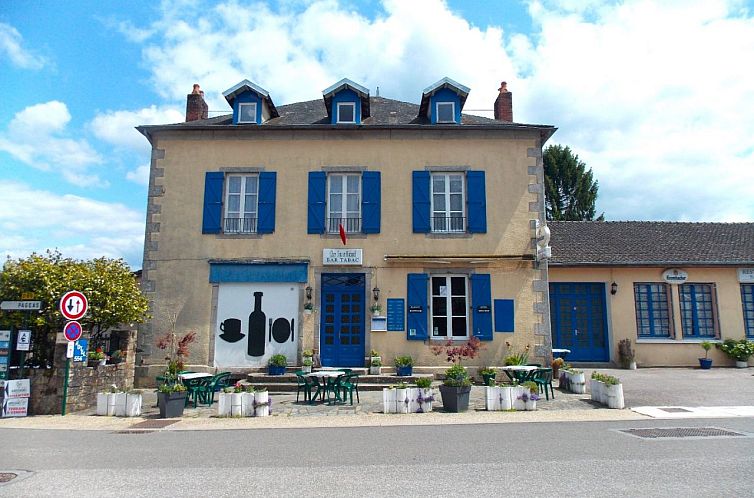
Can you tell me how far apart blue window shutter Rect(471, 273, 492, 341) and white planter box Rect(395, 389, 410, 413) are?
423 centimetres

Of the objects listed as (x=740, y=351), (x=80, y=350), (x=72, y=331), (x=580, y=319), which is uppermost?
(x=580, y=319)

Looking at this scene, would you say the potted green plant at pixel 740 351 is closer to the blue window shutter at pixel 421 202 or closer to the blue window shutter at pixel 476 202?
the blue window shutter at pixel 476 202

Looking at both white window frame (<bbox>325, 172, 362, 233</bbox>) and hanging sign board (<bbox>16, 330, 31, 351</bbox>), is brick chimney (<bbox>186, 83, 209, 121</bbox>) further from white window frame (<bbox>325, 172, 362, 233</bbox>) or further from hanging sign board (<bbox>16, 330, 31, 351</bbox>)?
hanging sign board (<bbox>16, 330, 31, 351</bbox>)

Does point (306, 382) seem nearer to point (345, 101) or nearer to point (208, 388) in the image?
point (208, 388)

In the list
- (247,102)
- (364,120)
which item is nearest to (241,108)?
(247,102)

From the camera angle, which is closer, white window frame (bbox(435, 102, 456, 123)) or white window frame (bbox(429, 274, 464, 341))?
white window frame (bbox(429, 274, 464, 341))

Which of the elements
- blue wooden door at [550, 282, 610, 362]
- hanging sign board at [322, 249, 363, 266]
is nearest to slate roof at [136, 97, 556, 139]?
hanging sign board at [322, 249, 363, 266]

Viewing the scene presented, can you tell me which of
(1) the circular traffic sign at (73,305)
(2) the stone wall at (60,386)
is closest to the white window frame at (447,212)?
(1) the circular traffic sign at (73,305)

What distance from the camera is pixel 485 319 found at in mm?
13562

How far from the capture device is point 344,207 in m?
14.3

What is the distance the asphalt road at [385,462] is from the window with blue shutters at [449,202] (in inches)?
263

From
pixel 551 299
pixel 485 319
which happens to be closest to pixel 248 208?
pixel 485 319

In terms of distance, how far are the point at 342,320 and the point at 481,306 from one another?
3568 mm

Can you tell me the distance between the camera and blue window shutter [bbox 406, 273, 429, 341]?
44.3ft
